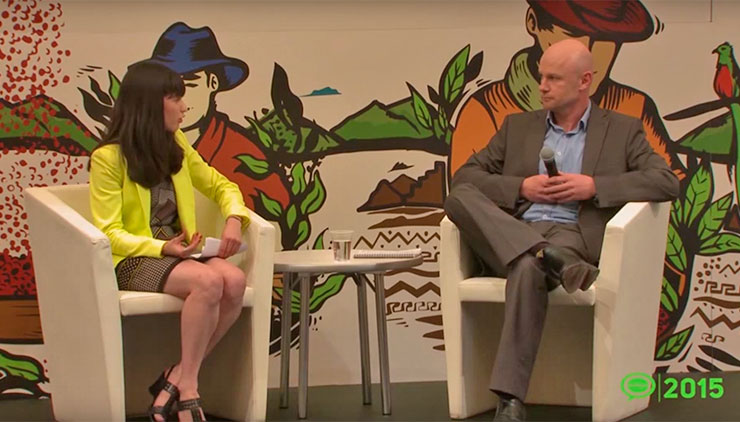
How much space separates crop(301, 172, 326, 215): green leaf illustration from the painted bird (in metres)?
1.83

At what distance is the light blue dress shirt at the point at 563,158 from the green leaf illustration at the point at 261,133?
1230 millimetres

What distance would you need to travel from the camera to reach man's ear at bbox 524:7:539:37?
475 cm

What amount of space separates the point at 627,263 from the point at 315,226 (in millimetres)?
1518

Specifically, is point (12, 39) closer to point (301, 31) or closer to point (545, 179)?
point (301, 31)

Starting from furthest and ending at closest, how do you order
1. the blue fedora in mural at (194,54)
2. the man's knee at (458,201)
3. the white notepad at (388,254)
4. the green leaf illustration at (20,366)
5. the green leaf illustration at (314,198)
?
1. the green leaf illustration at (314,198)
2. the blue fedora in mural at (194,54)
3. the green leaf illustration at (20,366)
4. the white notepad at (388,254)
5. the man's knee at (458,201)

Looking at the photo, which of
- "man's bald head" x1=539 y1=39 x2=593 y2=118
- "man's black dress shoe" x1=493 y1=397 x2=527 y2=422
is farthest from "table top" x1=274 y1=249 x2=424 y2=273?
"man's bald head" x1=539 y1=39 x2=593 y2=118

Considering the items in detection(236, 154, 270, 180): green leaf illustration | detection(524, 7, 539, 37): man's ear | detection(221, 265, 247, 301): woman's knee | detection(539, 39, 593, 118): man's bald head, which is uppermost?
detection(524, 7, 539, 37): man's ear

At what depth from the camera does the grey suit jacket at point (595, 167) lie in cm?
388

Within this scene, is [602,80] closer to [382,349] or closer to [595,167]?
[595,167]

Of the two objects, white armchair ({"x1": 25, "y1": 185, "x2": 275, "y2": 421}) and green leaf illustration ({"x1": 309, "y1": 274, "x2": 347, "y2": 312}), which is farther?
green leaf illustration ({"x1": 309, "y1": 274, "x2": 347, "y2": 312})

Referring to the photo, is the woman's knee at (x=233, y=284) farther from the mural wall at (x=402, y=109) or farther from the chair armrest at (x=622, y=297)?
the chair armrest at (x=622, y=297)

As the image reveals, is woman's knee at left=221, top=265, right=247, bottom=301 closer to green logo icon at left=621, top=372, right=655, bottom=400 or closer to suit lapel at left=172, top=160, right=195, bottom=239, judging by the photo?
suit lapel at left=172, top=160, right=195, bottom=239

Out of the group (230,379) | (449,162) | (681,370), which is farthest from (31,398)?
(681,370)

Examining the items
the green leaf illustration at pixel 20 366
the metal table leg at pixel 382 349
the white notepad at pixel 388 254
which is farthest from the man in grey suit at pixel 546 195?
the green leaf illustration at pixel 20 366
